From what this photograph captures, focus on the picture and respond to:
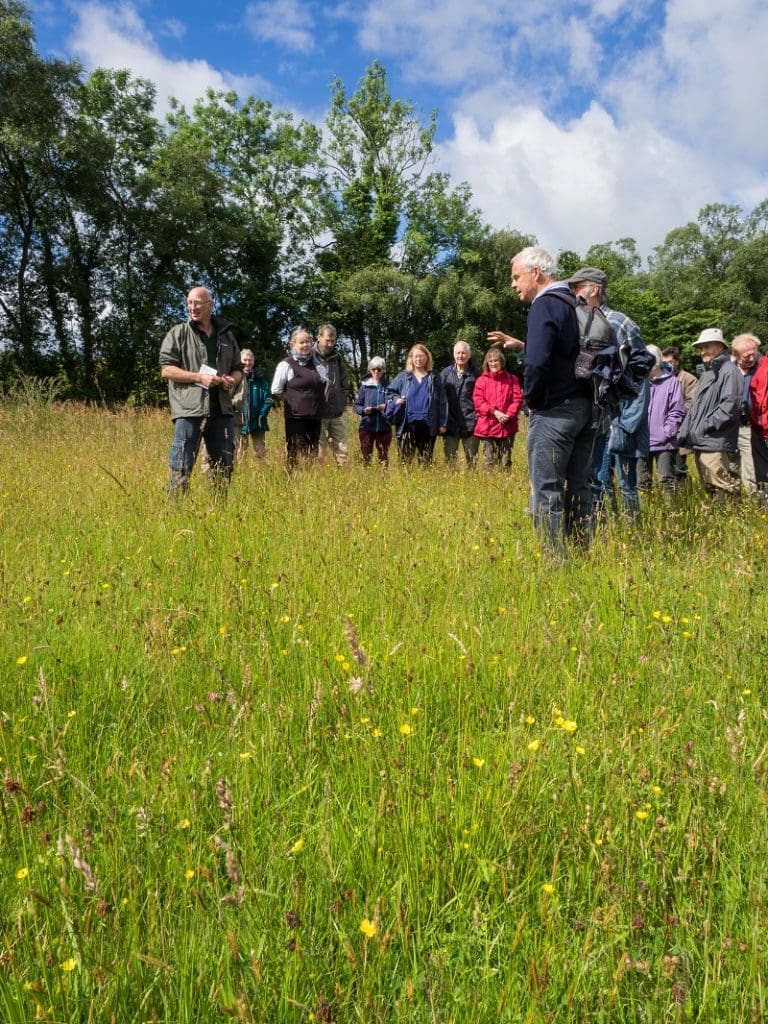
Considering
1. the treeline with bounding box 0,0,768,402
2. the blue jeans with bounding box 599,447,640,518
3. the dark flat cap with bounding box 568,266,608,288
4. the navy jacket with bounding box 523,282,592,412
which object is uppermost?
the treeline with bounding box 0,0,768,402

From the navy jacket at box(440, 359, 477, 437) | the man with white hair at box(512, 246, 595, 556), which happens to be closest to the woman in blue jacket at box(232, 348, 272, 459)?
the navy jacket at box(440, 359, 477, 437)

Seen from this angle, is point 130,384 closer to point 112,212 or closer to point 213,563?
point 112,212

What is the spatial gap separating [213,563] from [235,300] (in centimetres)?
3100

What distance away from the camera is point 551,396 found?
156 inches

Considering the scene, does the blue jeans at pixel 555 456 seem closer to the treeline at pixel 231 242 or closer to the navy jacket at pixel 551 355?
the navy jacket at pixel 551 355

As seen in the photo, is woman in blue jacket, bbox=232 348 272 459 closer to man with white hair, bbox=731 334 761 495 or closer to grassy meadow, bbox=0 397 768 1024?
grassy meadow, bbox=0 397 768 1024

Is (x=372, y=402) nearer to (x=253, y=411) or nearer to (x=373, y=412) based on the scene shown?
(x=373, y=412)

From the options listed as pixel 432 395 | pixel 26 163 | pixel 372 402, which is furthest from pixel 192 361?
pixel 26 163

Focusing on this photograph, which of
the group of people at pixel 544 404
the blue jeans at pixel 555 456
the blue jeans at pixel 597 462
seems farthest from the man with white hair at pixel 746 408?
the blue jeans at pixel 555 456

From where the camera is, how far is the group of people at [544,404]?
156 inches

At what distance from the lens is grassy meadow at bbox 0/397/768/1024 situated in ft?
4.04

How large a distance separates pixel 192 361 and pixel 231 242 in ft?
84.4

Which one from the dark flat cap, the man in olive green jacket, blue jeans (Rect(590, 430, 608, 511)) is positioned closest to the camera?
blue jeans (Rect(590, 430, 608, 511))

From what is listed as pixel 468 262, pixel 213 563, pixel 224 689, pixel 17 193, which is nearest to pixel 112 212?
pixel 17 193
